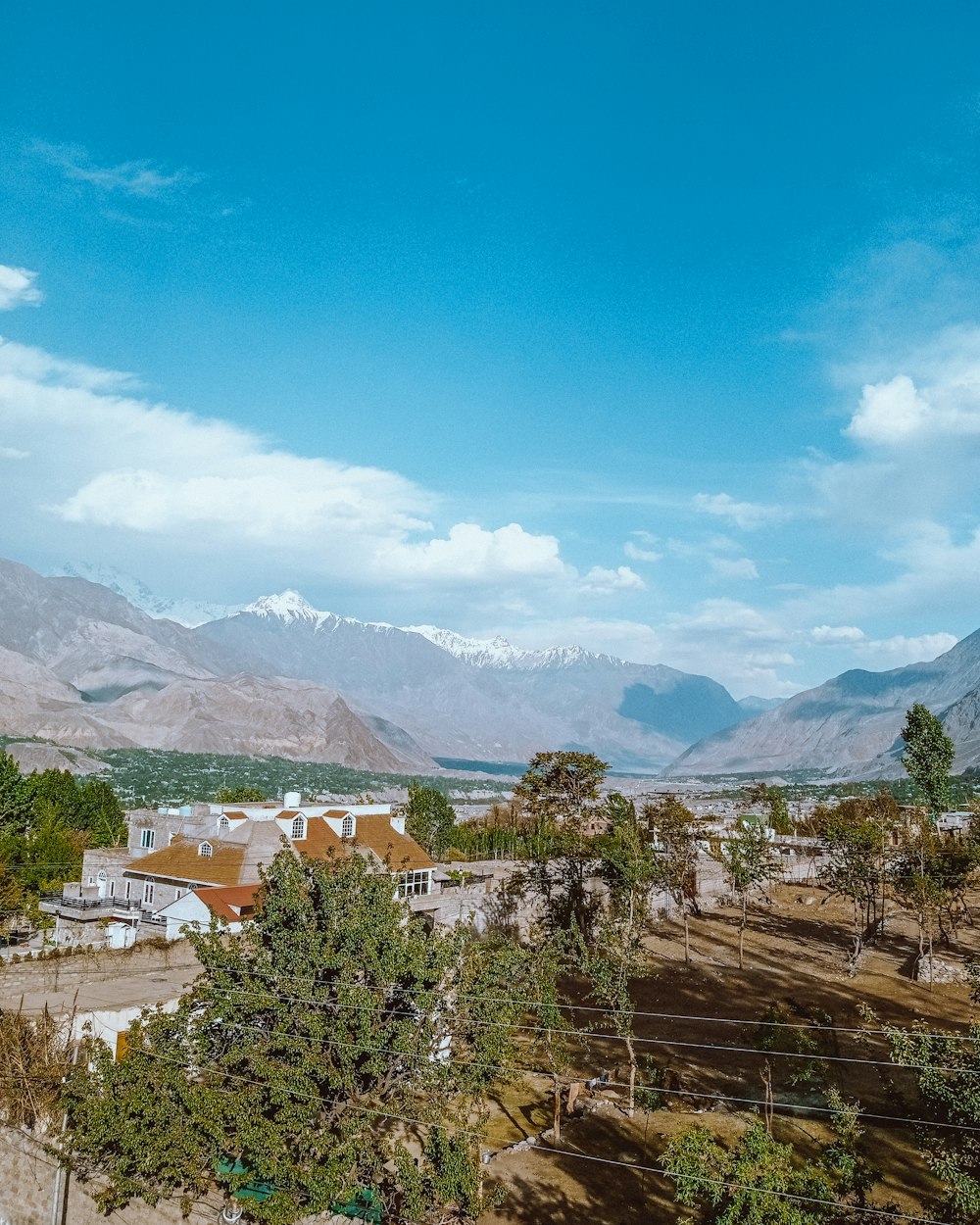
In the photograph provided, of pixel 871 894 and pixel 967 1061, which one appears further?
pixel 871 894

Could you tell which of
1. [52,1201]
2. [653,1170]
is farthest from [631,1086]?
[52,1201]

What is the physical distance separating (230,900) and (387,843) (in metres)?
14.3

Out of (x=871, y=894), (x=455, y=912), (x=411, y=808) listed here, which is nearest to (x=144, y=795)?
(x=411, y=808)

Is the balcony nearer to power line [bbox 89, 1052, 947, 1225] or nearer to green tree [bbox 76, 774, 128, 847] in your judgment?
green tree [bbox 76, 774, 128, 847]

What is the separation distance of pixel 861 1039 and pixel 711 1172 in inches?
686

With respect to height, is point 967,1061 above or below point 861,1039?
above

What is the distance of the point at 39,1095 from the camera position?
21094 mm

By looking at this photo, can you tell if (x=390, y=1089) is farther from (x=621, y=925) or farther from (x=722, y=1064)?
(x=621, y=925)

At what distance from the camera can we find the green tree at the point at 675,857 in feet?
154

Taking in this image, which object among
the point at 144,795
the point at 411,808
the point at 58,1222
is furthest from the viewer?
the point at 144,795

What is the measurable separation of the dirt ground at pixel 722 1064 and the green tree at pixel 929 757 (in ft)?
97.8

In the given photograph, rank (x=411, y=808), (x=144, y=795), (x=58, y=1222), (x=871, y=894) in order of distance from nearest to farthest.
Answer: (x=58, y=1222) → (x=871, y=894) → (x=411, y=808) → (x=144, y=795)

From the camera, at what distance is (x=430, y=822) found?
277 feet

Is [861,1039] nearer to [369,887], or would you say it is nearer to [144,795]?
[369,887]
